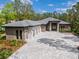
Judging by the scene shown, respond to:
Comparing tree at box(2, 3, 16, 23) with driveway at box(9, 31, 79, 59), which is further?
tree at box(2, 3, 16, 23)

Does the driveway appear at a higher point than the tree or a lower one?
lower

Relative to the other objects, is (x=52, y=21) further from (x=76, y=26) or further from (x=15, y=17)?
(x=15, y=17)

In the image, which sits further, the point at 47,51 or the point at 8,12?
the point at 8,12

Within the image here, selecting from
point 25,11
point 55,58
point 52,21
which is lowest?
point 55,58

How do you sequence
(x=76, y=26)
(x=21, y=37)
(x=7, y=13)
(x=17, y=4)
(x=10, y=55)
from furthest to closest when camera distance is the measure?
(x=17, y=4)
(x=7, y=13)
(x=76, y=26)
(x=21, y=37)
(x=10, y=55)

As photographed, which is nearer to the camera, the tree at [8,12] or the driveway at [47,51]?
the driveway at [47,51]

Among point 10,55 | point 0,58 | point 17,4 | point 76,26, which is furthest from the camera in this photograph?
point 17,4

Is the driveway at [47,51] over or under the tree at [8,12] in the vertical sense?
under

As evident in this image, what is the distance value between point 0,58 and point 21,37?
45.0ft

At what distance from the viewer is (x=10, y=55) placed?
18328mm

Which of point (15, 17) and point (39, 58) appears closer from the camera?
point (39, 58)

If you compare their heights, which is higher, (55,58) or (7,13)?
(7,13)

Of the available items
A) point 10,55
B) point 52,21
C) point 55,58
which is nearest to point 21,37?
point 10,55

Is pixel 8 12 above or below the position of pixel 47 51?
above
